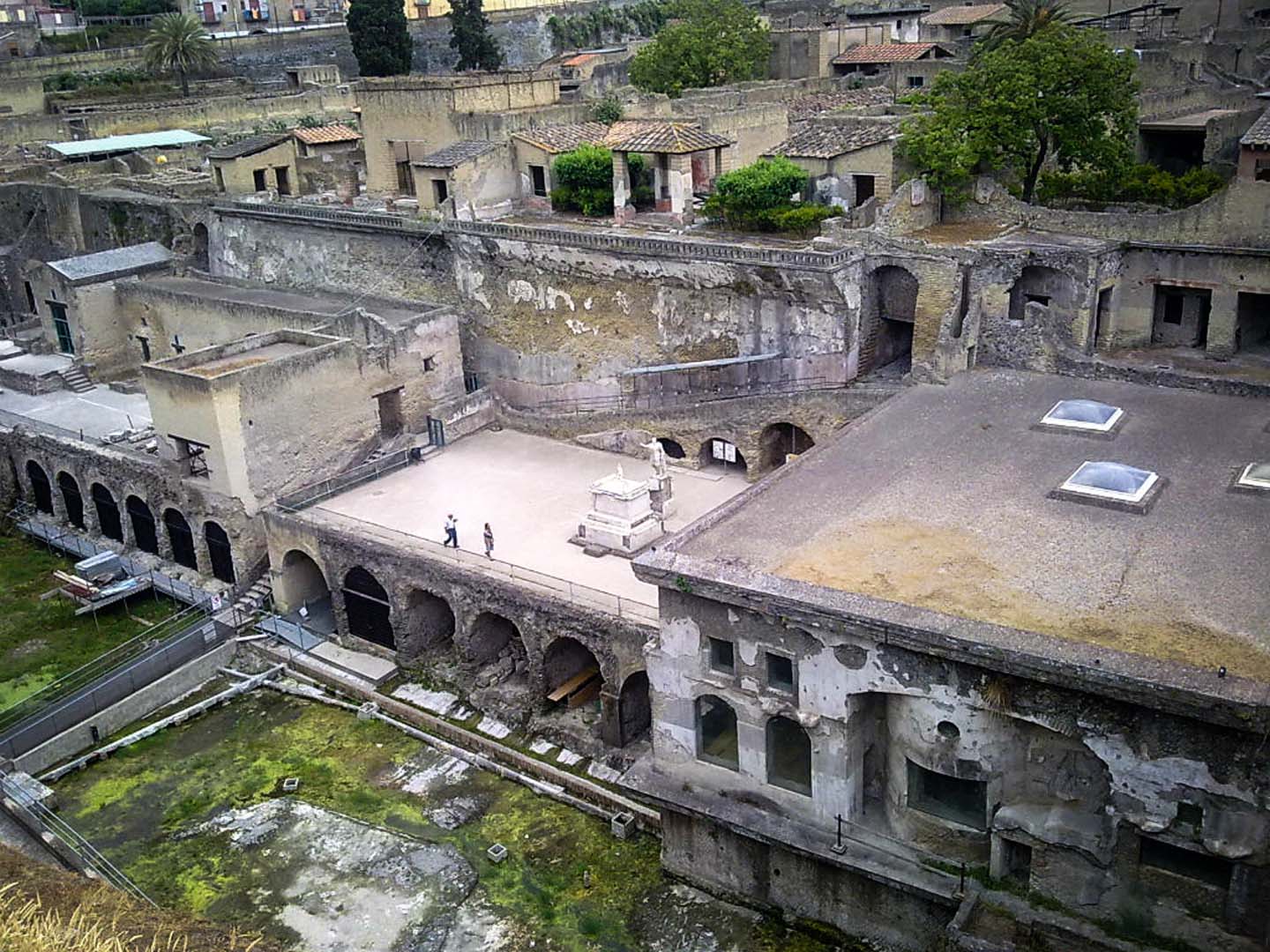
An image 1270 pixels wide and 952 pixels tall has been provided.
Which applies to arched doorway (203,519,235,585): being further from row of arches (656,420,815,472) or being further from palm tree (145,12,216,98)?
palm tree (145,12,216,98)

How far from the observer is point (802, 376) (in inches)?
1336

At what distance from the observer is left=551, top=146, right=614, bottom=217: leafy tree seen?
133ft

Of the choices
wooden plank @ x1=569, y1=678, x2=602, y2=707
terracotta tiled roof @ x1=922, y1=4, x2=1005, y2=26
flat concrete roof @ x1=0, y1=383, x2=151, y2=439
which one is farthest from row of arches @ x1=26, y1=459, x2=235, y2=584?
terracotta tiled roof @ x1=922, y1=4, x2=1005, y2=26

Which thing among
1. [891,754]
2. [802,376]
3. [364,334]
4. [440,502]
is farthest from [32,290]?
[891,754]

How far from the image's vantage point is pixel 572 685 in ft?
91.2

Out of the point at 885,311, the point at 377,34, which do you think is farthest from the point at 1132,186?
the point at 377,34

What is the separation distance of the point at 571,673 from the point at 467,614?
2732mm

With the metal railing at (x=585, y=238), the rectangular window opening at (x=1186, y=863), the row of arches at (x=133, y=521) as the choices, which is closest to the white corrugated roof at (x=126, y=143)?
the metal railing at (x=585, y=238)

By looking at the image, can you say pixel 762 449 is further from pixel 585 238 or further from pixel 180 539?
pixel 180 539

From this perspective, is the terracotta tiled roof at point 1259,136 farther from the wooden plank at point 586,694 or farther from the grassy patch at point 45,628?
the grassy patch at point 45,628

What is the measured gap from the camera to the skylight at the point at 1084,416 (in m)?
24.8

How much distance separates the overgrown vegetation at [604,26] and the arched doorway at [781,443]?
64.6 metres

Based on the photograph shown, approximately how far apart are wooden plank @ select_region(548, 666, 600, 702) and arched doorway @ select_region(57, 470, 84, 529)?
18.4 meters

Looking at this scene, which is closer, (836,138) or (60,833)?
(60,833)
